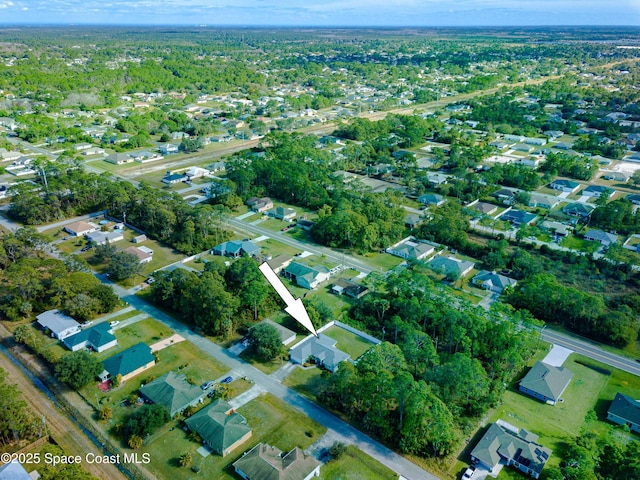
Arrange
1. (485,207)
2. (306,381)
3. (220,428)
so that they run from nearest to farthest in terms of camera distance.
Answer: (220,428)
(306,381)
(485,207)

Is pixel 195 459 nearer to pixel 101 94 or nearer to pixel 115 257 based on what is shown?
pixel 115 257

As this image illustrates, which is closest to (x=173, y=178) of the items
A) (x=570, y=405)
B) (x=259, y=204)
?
(x=259, y=204)

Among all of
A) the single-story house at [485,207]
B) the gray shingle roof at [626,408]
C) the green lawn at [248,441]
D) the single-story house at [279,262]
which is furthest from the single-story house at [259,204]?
the gray shingle roof at [626,408]

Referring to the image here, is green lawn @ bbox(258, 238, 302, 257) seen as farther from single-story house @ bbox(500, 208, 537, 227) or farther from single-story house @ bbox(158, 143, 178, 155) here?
single-story house @ bbox(158, 143, 178, 155)

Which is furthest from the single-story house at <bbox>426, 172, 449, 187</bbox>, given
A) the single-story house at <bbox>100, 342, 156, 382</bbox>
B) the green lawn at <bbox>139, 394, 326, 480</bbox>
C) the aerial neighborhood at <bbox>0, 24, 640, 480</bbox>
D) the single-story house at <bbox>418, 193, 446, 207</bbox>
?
the single-story house at <bbox>100, 342, 156, 382</bbox>

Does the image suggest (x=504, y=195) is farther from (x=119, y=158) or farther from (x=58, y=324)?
(x=119, y=158)
